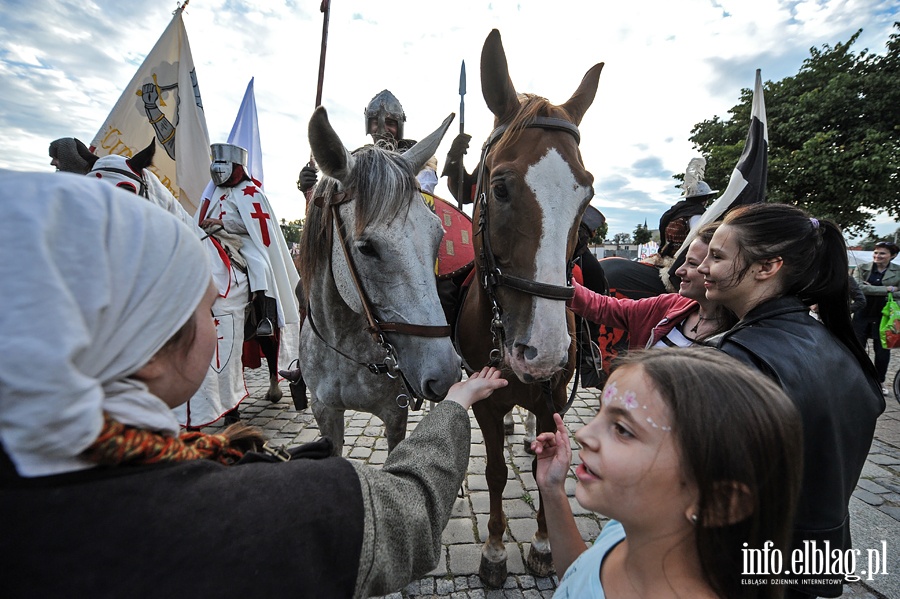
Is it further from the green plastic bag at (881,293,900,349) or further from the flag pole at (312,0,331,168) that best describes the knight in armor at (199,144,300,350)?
the green plastic bag at (881,293,900,349)

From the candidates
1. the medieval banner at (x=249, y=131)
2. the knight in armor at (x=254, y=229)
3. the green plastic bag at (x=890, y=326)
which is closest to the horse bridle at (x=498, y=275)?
the knight in armor at (x=254, y=229)

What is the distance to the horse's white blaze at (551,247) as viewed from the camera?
1.84 m

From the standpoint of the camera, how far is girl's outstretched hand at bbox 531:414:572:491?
1453 millimetres

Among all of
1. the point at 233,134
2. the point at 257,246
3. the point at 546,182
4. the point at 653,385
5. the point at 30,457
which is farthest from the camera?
the point at 233,134

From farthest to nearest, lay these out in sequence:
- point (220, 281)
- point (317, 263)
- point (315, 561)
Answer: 1. point (220, 281)
2. point (317, 263)
3. point (315, 561)

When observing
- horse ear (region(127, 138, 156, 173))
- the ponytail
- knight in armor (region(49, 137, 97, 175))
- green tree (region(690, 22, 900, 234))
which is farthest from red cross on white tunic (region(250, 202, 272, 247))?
green tree (region(690, 22, 900, 234))

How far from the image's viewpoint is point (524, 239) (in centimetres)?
199

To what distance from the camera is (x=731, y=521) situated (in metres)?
0.96

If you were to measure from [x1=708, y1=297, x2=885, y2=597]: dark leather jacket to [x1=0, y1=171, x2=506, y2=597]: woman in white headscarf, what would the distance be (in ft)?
4.50

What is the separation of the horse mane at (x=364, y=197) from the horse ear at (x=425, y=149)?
13cm

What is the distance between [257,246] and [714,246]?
4.42 meters

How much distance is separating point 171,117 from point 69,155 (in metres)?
2.13

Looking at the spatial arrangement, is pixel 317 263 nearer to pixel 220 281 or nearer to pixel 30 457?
pixel 30 457

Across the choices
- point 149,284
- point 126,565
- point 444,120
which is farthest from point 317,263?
point 126,565
